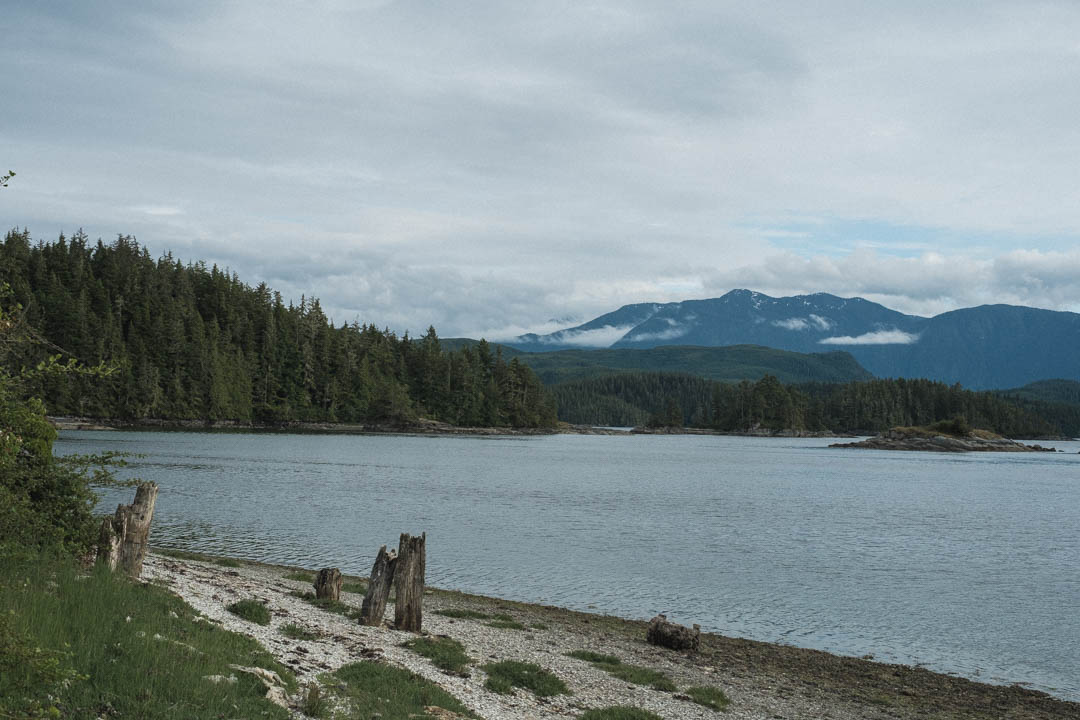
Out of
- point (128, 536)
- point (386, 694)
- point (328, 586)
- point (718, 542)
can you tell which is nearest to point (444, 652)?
point (386, 694)

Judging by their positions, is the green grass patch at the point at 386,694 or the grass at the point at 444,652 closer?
the green grass patch at the point at 386,694

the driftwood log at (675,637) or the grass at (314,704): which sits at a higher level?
the grass at (314,704)

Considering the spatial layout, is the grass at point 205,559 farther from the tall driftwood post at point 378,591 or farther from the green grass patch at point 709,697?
the green grass patch at point 709,697

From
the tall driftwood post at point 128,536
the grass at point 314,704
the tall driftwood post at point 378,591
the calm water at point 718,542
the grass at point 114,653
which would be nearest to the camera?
the grass at point 114,653

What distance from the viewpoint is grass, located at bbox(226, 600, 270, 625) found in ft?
61.3

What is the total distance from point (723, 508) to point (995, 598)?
31.8 metres

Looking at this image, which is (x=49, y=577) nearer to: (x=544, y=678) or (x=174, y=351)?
(x=544, y=678)

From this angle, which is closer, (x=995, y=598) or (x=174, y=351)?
(x=995, y=598)

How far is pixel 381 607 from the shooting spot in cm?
2106

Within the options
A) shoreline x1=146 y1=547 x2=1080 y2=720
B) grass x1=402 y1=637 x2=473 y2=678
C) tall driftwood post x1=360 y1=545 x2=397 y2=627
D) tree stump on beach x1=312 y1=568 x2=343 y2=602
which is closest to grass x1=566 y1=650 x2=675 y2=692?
shoreline x1=146 y1=547 x2=1080 y2=720

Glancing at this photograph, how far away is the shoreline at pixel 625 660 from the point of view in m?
17.0

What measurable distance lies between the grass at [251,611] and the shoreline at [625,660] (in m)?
0.33

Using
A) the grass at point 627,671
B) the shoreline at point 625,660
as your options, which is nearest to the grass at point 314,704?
the shoreline at point 625,660

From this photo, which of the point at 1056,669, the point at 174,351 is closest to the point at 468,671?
the point at 1056,669
